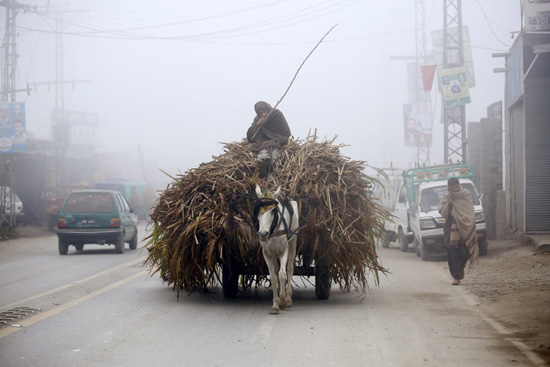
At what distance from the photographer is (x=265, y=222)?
9398mm

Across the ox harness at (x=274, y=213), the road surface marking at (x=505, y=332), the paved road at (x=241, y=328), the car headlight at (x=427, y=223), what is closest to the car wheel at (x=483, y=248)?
the car headlight at (x=427, y=223)

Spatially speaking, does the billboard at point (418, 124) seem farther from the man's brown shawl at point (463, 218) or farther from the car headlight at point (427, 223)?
the man's brown shawl at point (463, 218)

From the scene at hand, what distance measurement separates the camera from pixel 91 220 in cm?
2042

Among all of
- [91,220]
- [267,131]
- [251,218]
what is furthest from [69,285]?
[91,220]

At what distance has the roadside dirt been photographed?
332 inches

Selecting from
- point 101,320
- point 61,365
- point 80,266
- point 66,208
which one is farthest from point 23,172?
point 61,365

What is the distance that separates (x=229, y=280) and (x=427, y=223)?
10196 millimetres

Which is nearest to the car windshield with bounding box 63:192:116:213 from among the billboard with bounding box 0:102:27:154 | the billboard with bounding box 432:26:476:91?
the billboard with bounding box 0:102:27:154

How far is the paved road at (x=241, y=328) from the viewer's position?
6.78 m

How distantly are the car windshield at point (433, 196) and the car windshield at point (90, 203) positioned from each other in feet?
29.4

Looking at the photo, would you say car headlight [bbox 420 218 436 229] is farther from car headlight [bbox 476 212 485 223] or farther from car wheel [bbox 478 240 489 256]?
car wheel [bbox 478 240 489 256]

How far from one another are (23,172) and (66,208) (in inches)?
844

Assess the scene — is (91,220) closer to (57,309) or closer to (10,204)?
(57,309)

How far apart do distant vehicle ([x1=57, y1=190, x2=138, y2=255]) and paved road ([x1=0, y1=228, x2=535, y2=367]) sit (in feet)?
21.5
